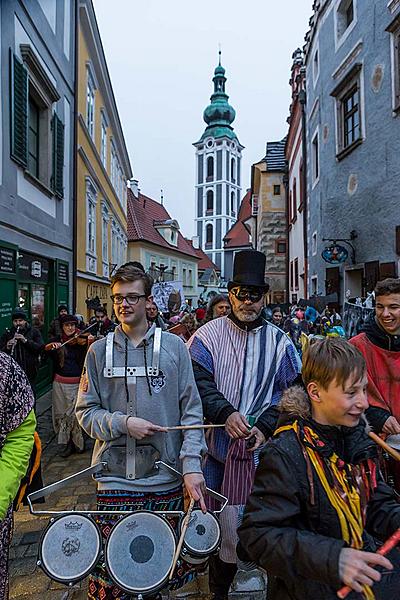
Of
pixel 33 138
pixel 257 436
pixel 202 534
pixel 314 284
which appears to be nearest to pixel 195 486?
pixel 202 534

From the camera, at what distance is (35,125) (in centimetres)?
1002

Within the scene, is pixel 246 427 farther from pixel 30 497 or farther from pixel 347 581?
pixel 347 581

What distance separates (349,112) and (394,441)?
11043mm

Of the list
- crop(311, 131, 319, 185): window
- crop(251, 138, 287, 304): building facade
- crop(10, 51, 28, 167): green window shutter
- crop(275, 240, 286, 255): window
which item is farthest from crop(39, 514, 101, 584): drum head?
crop(275, 240, 286, 255): window

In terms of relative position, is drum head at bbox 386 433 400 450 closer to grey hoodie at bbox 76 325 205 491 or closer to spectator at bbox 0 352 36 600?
grey hoodie at bbox 76 325 205 491

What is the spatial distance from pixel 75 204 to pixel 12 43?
5.07 metres

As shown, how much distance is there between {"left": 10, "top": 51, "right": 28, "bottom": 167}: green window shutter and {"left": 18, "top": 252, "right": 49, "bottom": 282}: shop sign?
1.59 meters

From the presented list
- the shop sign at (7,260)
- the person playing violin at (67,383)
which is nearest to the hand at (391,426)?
the person playing violin at (67,383)

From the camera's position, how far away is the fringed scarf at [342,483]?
5.12 feet

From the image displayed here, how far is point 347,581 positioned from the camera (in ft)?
4.36

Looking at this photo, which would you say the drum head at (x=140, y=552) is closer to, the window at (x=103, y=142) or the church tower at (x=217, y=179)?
the window at (x=103, y=142)

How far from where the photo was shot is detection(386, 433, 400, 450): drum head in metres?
2.62

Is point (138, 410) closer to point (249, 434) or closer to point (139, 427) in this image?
point (139, 427)

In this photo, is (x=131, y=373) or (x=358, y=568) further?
(x=131, y=373)
